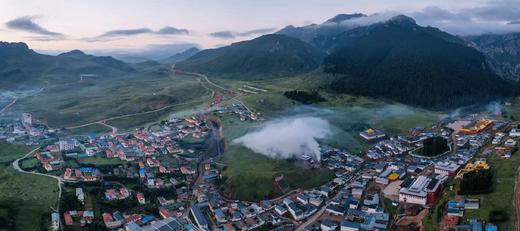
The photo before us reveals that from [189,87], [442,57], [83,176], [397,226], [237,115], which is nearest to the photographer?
[397,226]

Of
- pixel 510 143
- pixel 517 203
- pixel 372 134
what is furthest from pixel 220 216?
pixel 510 143

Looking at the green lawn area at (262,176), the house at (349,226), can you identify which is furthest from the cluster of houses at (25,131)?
the house at (349,226)

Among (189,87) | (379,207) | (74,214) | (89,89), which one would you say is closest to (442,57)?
(189,87)

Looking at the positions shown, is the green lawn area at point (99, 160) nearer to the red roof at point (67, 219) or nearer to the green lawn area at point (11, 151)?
the green lawn area at point (11, 151)

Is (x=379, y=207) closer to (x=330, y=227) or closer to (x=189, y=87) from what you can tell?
(x=330, y=227)

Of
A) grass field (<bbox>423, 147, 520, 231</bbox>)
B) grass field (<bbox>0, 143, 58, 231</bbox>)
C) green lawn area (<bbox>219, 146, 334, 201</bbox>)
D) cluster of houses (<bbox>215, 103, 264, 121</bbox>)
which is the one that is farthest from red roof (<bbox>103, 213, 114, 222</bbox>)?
cluster of houses (<bbox>215, 103, 264, 121</bbox>)

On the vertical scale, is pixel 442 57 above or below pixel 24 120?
above
